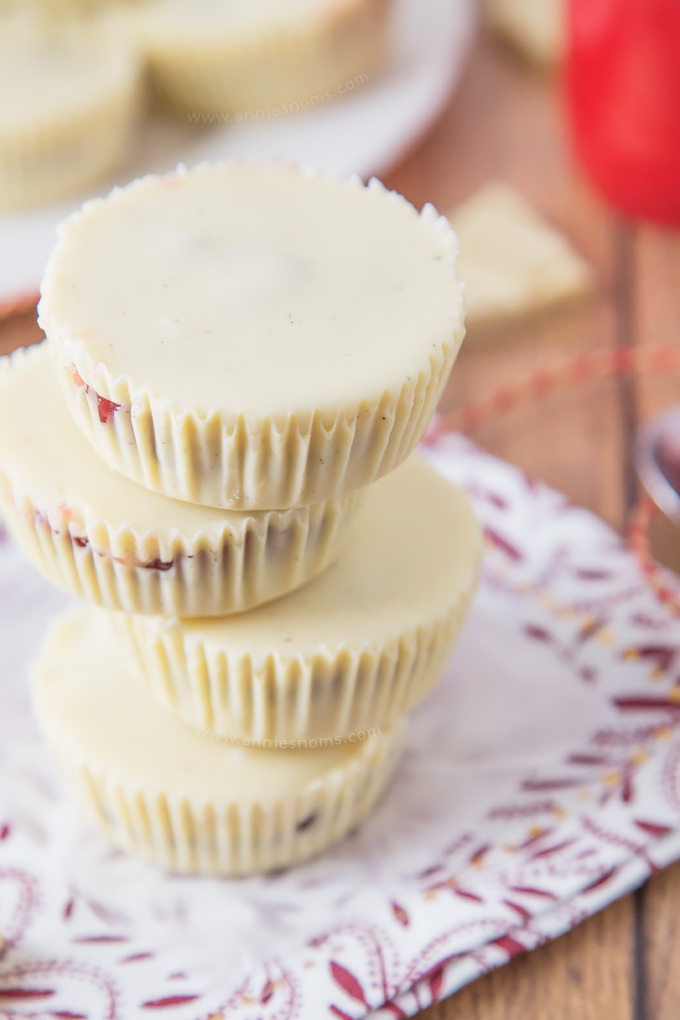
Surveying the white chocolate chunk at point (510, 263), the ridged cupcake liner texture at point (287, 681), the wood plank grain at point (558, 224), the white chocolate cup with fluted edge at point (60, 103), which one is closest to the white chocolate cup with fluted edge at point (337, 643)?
the ridged cupcake liner texture at point (287, 681)

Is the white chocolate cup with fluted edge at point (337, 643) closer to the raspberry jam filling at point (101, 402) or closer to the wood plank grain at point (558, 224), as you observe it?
the raspberry jam filling at point (101, 402)

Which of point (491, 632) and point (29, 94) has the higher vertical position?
point (29, 94)

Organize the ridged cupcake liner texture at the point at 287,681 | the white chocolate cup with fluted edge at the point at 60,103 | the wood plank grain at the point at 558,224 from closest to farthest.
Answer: the ridged cupcake liner texture at the point at 287,681
the wood plank grain at the point at 558,224
the white chocolate cup with fluted edge at the point at 60,103

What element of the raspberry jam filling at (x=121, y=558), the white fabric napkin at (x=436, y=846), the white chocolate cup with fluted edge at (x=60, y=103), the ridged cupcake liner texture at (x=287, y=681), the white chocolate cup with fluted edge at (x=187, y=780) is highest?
the raspberry jam filling at (x=121, y=558)

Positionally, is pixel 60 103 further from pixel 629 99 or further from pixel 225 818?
pixel 225 818

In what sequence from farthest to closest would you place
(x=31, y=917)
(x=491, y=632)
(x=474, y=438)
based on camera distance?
(x=474, y=438) < (x=491, y=632) < (x=31, y=917)

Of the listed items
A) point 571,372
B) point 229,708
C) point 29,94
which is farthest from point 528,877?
point 29,94

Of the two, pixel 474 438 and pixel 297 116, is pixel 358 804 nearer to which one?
pixel 474 438
